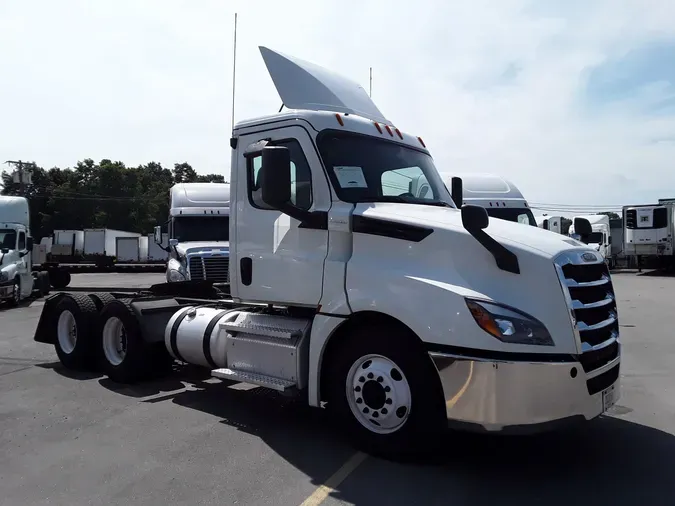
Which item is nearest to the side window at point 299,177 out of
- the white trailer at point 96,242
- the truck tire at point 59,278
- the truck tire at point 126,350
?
the truck tire at point 126,350

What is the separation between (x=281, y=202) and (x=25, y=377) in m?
5.31

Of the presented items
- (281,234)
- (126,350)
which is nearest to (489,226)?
(281,234)

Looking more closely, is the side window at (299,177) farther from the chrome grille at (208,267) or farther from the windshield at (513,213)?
the windshield at (513,213)

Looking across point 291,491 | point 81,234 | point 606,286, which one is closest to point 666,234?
point 606,286

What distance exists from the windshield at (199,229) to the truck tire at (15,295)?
7.05 meters

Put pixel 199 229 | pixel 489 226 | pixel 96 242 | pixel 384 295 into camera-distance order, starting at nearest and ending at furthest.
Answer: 1. pixel 384 295
2. pixel 489 226
3. pixel 199 229
4. pixel 96 242

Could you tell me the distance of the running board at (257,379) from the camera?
5.04 meters

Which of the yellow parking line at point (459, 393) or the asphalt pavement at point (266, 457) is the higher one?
the yellow parking line at point (459, 393)

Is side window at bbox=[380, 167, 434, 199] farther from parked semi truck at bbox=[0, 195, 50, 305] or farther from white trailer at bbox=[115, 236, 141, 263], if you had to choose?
white trailer at bbox=[115, 236, 141, 263]

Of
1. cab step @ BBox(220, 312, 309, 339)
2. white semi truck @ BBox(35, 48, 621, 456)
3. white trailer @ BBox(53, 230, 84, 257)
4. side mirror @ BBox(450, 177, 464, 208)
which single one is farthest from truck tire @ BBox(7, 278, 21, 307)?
white trailer @ BBox(53, 230, 84, 257)

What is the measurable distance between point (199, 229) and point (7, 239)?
7.94m

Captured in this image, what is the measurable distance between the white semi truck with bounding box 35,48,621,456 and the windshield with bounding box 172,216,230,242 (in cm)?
694

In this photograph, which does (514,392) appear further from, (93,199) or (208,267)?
(93,199)

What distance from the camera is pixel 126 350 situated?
7.13 metres
